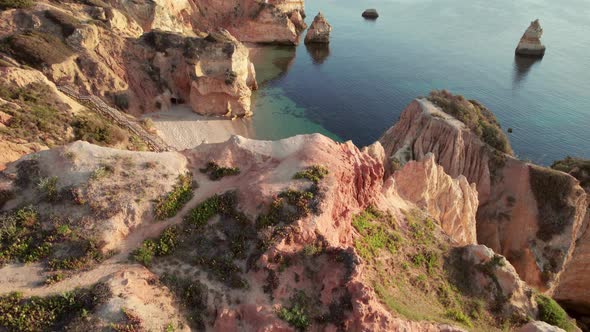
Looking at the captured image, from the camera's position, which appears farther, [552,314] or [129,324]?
[552,314]

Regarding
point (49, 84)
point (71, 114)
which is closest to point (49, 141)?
point (71, 114)

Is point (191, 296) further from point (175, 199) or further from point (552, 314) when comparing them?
point (552, 314)

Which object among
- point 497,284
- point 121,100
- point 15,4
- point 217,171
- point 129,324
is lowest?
point 121,100

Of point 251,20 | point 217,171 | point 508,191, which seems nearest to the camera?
point 217,171

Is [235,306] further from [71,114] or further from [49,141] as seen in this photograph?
[71,114]

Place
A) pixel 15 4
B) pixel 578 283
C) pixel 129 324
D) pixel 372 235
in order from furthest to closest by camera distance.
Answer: pixel 15 4
pixel 578 283
pixel 372 235
pixel 129 324

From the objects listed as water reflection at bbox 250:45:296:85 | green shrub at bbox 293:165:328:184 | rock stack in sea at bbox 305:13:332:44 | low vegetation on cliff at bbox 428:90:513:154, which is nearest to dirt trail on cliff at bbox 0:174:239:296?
green shrub at bbox 293:165:328:184

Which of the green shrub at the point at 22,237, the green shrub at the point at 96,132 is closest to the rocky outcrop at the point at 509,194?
the green shrub at the point at 96,132

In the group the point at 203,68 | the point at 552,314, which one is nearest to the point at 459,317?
the point at 552,314
